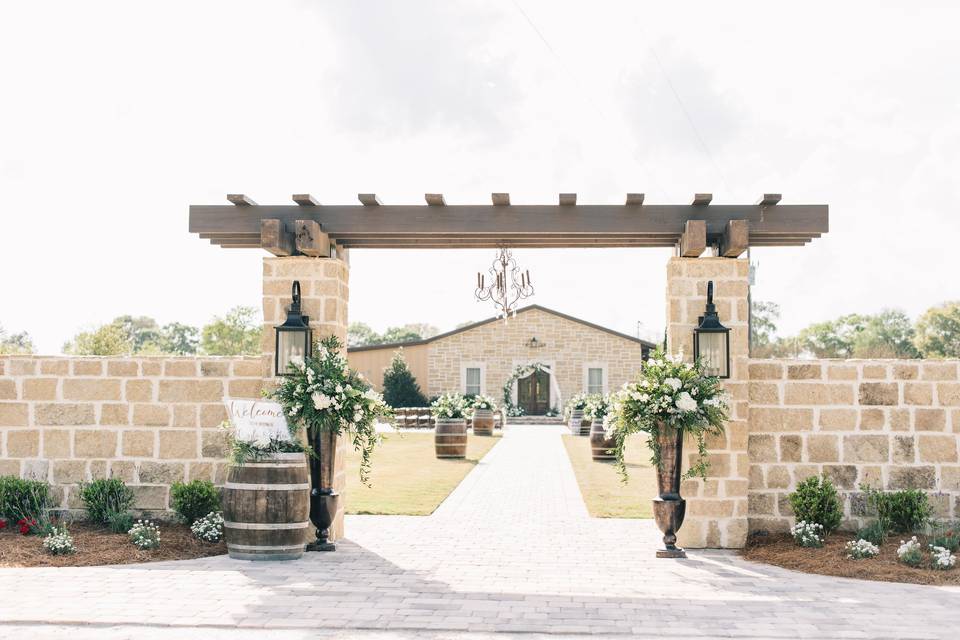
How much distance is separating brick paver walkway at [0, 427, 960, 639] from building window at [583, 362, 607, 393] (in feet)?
86.0

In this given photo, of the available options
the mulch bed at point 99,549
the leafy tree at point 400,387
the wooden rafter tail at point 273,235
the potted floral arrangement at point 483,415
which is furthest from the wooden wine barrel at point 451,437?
the leafy tree at point 400,387

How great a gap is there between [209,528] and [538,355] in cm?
2745

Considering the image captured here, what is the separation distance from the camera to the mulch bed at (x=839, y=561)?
22.0ft

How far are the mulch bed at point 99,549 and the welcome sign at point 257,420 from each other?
44.2 inches

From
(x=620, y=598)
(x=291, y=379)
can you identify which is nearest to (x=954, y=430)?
(x=620, y=598)

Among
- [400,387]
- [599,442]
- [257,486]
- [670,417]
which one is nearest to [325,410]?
[257,486]

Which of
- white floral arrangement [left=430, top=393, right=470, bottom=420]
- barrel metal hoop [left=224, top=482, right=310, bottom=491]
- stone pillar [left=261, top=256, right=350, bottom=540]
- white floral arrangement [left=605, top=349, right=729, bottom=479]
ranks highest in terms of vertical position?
stone pillar [left=261, top=256, right=350, bottom=540]

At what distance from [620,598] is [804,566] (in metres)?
2.11

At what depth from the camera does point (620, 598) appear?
600cm

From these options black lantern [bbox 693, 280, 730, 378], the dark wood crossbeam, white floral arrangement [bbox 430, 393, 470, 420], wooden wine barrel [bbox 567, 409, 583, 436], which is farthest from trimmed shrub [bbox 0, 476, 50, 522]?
wooden wine barrel [bbox 567, 409, 583, 436]

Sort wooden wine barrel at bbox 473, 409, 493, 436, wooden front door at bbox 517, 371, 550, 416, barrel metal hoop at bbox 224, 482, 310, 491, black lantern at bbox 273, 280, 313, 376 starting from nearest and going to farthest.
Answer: barrel metal hoop at bbox 224, 482, 310, 491, black lantern at bbox 273, 280, 313, 376, wooden wine barrel at bbox 473, 409, 493, 436, wooden front door at bbox 517, 371, 550, 416

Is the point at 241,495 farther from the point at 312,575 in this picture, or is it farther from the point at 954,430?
the point at 954,430

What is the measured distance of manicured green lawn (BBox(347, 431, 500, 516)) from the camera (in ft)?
35.2

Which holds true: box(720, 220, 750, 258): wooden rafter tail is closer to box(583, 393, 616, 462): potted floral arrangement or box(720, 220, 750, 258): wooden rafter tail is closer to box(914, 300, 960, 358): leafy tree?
box(583, 393, 616, 462): potted floral arrangement
